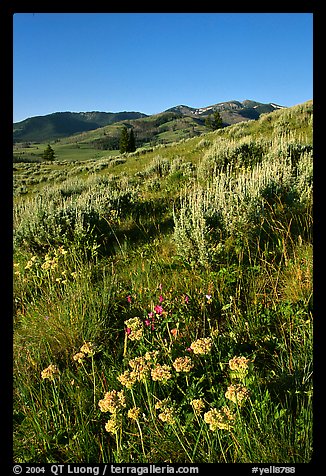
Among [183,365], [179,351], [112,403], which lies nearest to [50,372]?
[112,403]

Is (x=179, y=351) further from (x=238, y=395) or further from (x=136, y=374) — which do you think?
(x=238, y=395)

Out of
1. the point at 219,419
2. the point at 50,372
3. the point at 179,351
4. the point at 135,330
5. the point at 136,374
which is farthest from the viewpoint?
the point at 179,351

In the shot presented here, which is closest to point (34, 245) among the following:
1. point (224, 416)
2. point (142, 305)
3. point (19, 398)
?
point (142, 305)

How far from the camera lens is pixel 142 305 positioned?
3.06 meters

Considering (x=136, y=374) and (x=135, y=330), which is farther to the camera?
(x=135, y=330)

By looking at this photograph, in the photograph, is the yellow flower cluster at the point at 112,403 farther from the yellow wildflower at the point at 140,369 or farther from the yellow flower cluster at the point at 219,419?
the yellow flower cluster at the point at 219,419

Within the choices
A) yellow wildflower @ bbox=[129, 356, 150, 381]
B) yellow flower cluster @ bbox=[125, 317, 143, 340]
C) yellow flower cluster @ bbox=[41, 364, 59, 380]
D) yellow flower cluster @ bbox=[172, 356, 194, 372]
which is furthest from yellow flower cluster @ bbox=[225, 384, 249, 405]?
yellow flower cluster @ bbox=[41, 364, 59, 380]

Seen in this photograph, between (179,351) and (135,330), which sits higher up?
(135,330)

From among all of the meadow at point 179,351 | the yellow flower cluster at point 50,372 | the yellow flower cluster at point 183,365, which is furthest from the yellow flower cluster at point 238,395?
the yellow flower cluster at point 50,372

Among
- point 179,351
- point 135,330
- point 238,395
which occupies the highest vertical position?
point 135,330

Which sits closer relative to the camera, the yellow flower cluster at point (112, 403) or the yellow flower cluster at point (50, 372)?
the yellow flower cluster at point (112, 403)
